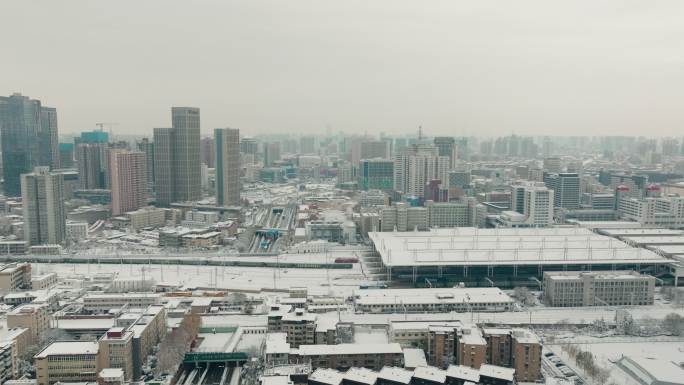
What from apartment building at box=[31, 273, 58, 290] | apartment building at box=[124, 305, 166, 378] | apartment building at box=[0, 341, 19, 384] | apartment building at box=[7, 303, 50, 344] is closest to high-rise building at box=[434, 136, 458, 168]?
apartment building at box=[31, 273, 58, 290]

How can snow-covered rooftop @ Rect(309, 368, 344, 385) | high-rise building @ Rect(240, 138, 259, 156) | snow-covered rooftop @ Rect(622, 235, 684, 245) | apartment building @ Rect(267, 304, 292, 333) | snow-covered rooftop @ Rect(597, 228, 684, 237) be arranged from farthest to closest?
high-rise building @ Rect(240, 138, 259, 156)
snow-covered rooftop @ Rect(597, 228, 684, 237)
snow-covered rooftop @ Rect(622, 235, 684, 245)
apartment building @ Rect(267, 304, 292, 333)
snow-covered rooftop @ Rect(309, 368, 344, 385)

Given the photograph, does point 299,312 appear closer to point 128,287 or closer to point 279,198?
point 128,287

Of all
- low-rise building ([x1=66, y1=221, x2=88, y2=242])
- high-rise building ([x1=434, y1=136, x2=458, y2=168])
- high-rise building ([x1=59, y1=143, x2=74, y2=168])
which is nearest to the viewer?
low-rise building ([x1=66, y1=221, x2=88, y2=242])

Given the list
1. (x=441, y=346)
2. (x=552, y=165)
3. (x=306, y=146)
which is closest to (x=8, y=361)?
(x=441, y=346)

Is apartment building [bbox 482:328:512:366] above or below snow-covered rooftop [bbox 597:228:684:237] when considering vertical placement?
below

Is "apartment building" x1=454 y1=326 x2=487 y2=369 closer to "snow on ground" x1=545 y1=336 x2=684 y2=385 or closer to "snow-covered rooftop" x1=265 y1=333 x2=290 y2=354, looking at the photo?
→ "snow on ground" x1=545 y1=336 x2=684 y2=385

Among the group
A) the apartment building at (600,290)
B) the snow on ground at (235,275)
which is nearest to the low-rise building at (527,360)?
the apartment building at (600,290)

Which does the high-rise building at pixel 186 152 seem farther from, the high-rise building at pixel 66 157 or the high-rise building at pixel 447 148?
the high-rise building at pixel 447 148
